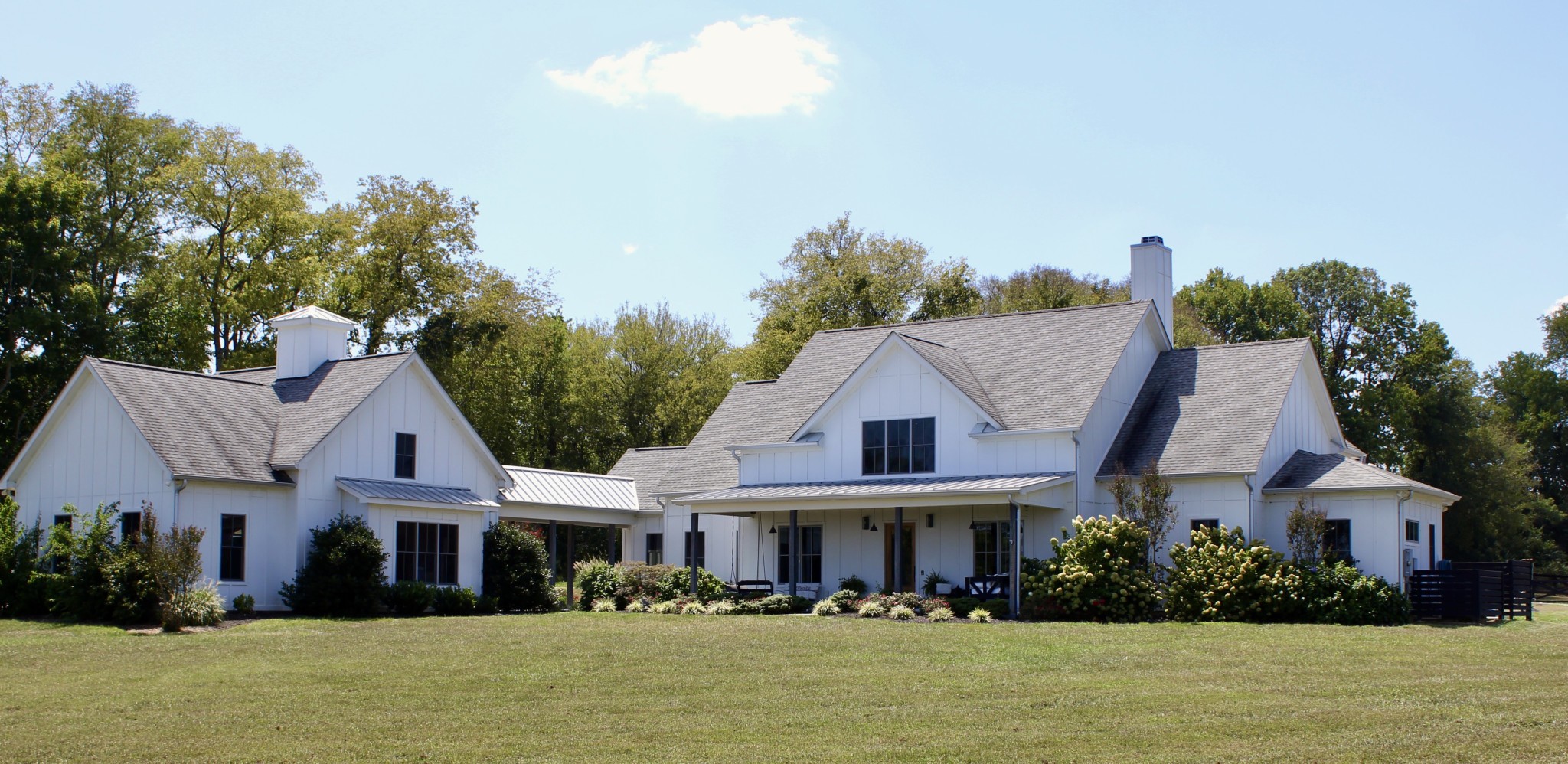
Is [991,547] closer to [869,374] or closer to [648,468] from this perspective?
[869,374]

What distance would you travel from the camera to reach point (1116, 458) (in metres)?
30.7

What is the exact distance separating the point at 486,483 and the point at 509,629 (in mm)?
9932

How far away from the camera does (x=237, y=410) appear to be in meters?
29.8

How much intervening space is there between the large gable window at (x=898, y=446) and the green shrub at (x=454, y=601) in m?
9.08

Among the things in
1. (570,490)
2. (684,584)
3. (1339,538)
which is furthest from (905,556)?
(570,490)

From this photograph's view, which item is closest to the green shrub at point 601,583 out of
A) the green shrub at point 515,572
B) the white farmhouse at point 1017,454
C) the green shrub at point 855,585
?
the green shrub at point 515,572

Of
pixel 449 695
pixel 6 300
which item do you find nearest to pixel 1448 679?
Result: pixel 449 695

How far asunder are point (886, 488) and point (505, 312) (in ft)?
77.4

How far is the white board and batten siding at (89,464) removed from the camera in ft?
89.6

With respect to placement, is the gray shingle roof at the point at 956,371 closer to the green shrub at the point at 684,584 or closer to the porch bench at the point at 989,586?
the porch bench at the point at 989,586

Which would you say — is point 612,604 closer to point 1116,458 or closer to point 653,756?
point 1116,458

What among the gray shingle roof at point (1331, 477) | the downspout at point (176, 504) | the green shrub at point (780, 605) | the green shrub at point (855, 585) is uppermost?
the gray shingle roof at point (1331, 477)

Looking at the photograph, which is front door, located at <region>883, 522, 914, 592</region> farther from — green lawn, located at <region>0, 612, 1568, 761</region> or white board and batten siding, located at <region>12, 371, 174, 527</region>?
white board and batten siding, located at <region>12, 371, 174, 527</region>

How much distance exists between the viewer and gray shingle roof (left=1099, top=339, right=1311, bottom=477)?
2923 cm
